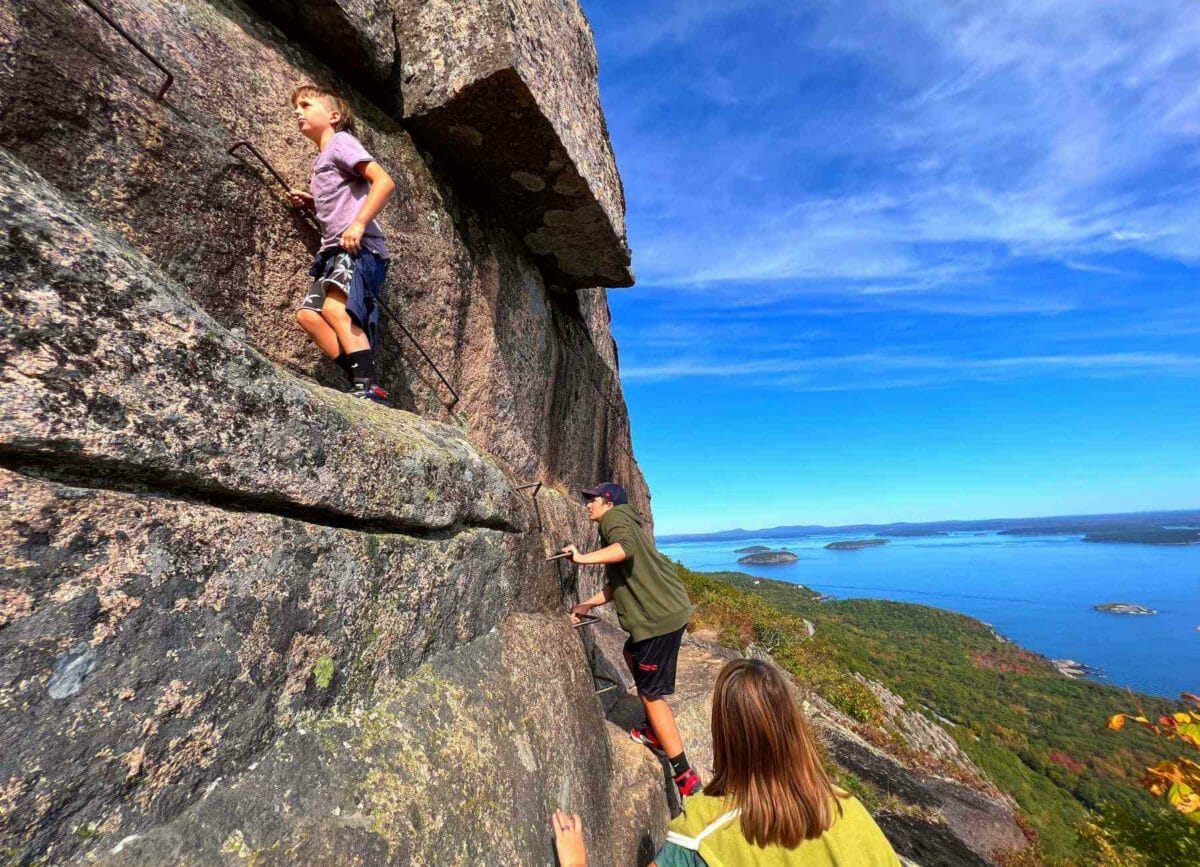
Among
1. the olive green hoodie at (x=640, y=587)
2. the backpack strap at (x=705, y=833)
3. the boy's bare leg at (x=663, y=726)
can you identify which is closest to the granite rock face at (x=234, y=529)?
the boy's bare leg at (x=663, y=726)

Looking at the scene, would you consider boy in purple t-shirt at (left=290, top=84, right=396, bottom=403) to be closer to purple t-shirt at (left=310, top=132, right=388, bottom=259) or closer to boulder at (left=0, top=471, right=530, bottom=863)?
purple t-shirt at (left=310, top=132, right=388, bottom=259)

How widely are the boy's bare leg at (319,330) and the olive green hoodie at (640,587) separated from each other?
3283 millimetres

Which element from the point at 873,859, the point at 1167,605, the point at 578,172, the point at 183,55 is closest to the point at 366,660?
the point at 873,859

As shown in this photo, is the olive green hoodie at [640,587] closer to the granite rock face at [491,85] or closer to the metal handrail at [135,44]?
the granite rock face at [491,85]

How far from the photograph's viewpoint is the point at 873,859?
2.57m

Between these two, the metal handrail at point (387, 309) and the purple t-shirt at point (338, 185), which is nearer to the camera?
the metal handrail at point (387, 309)

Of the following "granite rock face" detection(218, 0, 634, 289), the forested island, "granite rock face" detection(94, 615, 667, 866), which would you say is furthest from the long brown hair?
"granite rock face" detection(218, 0, 634, 289)

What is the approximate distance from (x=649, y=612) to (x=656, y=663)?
61 cm

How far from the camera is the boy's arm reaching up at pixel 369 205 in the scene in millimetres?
4242

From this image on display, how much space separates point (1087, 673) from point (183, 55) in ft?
496

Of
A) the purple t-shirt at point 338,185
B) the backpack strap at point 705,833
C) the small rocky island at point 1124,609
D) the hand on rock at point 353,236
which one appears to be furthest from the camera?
the small rocky island at point 1124,609

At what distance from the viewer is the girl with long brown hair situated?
2637mm

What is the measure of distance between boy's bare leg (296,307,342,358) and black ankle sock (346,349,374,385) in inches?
6.9

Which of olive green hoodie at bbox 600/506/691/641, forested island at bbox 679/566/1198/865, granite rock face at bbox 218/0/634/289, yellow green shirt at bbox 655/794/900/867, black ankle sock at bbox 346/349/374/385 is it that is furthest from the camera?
forested island at bbox 679/566/1198/865
